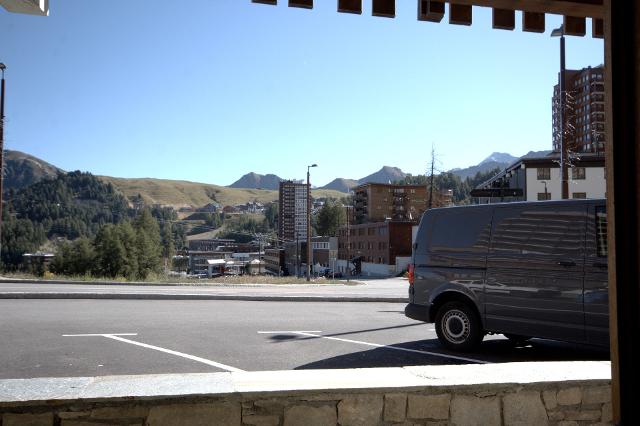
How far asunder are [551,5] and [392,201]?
108613 mm

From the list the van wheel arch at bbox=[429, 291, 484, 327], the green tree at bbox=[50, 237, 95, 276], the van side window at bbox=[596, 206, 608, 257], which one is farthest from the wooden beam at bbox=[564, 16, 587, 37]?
the green tree at bbox=[50, 237, 95, 276]

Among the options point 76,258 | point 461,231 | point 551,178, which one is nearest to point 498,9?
point 461,231

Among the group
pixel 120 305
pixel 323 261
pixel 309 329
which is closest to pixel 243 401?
pixel 309 329

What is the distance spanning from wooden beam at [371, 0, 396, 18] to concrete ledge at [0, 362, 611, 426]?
8.44 ft

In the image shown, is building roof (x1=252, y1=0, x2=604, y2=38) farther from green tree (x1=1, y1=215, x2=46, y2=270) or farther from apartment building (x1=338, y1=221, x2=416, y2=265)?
green tree (x1=1, y1=215, x2=46, y2=270)

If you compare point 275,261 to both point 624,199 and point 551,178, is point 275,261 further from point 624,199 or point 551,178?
point 624,199

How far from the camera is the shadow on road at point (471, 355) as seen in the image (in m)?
6.80

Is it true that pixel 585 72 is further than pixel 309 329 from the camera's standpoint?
Yes

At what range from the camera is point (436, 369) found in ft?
Answer: 12.6

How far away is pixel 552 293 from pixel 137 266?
256ft

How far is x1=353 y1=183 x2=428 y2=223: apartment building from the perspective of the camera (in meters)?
111

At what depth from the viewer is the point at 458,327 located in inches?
299

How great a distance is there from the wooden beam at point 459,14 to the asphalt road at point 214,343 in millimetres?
4146

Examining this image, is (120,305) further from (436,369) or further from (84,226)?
(84,226)
